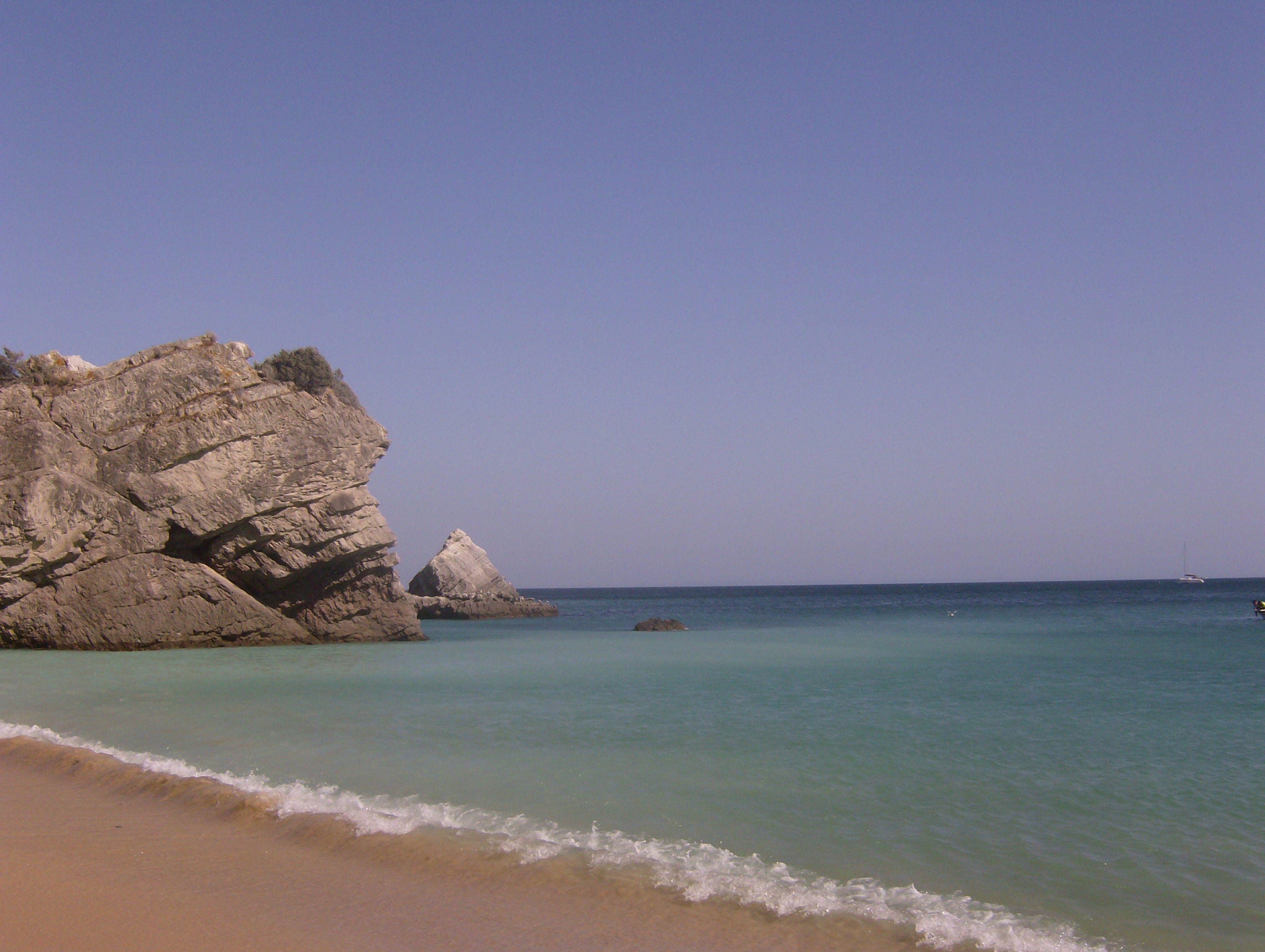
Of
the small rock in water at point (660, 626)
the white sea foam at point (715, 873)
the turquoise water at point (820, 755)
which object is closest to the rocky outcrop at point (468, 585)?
the small rock in water at point (660, 626)

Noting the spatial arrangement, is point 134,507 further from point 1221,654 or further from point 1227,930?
point 1221,654

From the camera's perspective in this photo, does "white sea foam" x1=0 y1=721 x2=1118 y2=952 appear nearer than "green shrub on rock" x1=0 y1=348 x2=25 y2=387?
Yes

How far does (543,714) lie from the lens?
12695 mm

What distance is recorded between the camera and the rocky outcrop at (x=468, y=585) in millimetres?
54094

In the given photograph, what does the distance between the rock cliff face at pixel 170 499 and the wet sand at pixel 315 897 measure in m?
18.4

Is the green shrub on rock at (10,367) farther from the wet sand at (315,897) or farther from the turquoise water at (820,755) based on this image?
the wet sand at (315,897)

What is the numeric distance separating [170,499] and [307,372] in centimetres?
652

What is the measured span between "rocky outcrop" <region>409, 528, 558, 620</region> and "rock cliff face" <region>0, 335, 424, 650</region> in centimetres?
2651

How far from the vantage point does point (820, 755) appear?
972 cm

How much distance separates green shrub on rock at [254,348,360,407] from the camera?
2864 cm

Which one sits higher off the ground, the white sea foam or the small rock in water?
the white sea foam

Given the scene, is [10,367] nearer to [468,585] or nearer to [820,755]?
[820,755]

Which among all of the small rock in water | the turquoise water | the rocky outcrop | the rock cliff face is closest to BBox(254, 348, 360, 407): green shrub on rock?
the rock cliff face

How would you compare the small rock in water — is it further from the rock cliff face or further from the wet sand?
the wet sand
